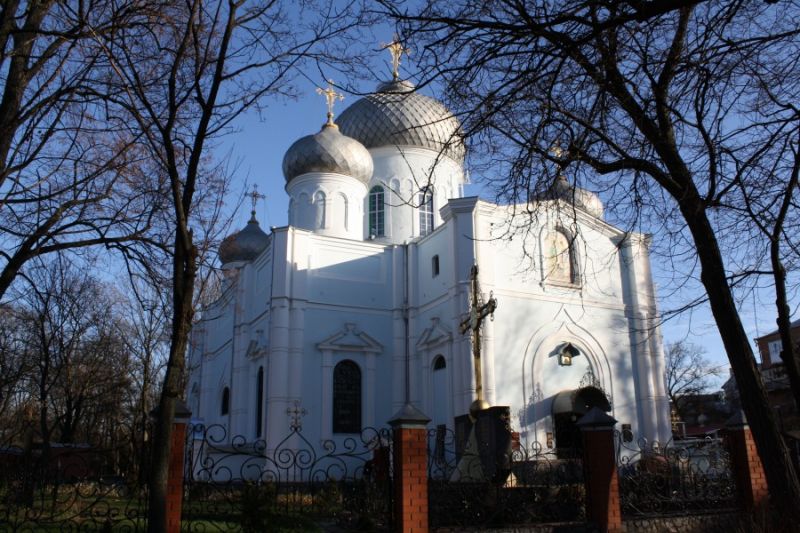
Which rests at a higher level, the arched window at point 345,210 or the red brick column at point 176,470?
the arched window at point 345,210

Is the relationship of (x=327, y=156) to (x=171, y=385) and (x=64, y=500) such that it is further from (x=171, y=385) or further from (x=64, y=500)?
(x=171, y=385)

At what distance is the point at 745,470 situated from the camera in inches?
381

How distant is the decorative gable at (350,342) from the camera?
20141 mm

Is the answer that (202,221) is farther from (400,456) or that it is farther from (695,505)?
(695,505)

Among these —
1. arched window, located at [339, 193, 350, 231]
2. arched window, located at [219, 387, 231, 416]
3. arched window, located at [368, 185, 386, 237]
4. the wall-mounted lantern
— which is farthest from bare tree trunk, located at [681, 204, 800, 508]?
arched window, located at [219, 387, 231, 416]

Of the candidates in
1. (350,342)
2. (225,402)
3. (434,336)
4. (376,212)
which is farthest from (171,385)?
(225,402)

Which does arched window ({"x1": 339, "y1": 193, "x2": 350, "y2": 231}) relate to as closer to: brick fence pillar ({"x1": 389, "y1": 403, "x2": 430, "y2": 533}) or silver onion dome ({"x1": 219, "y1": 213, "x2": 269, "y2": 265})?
silver onion dome ({"x1": 219, "y1": 213, "x2": 269, "y2": 265})

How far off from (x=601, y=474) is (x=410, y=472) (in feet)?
8.48

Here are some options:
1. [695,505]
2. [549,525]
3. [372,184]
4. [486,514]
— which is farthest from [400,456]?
[372,184]

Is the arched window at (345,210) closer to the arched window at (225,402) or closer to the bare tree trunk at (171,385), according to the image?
the arched window at (225,402)

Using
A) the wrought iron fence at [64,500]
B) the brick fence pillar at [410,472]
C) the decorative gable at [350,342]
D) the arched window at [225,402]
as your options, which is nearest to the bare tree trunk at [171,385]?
the wrought iron fence at [64,500]

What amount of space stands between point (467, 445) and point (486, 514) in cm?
258

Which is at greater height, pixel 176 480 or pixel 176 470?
pixel 176 470

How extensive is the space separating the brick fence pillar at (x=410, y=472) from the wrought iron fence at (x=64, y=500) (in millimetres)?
2741
